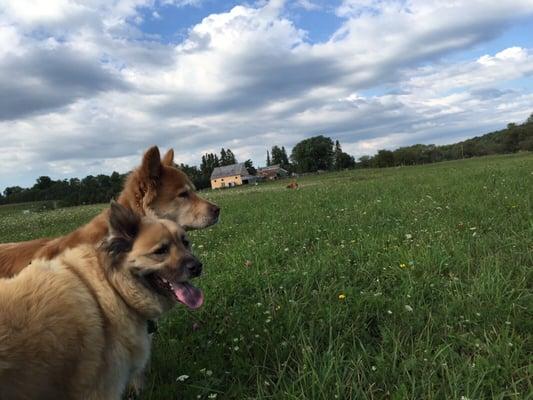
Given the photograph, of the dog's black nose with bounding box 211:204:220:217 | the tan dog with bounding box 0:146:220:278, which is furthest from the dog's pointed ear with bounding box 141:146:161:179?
the dog's black nose with bounding box 211:204:220:217

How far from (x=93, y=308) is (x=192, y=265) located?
0.75m

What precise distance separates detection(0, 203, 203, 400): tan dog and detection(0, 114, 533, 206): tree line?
3319 centimetres

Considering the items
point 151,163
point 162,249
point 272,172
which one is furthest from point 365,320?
point 272,172

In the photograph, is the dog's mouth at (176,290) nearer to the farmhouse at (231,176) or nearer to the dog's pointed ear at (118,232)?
the dog's pointed ear at (118,232)

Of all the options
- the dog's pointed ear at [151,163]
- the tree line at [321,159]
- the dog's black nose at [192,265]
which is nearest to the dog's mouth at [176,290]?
the dog's black nose at [192,265]

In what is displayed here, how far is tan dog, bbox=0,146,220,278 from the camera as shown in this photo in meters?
3.74

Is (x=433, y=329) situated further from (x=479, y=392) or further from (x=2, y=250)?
(x=2, y=250)

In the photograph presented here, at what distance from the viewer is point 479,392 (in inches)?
110

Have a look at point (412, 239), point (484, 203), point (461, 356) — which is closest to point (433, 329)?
point (461, 356)

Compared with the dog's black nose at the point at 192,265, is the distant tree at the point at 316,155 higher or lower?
higher

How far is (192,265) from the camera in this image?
10.6 ft

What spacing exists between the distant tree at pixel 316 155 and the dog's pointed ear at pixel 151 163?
364 ft

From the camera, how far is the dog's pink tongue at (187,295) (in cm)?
320

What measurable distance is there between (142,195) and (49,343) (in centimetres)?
243
